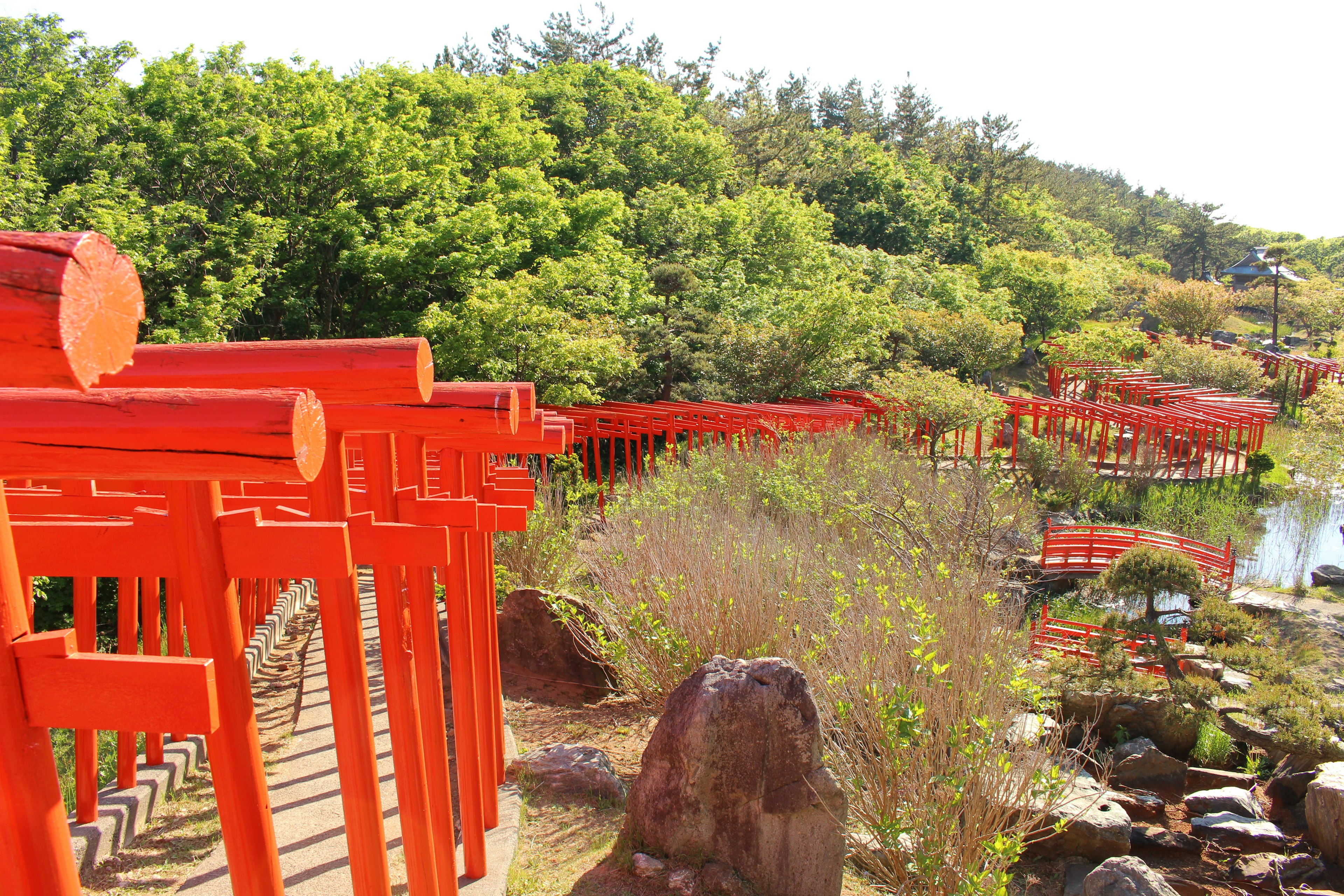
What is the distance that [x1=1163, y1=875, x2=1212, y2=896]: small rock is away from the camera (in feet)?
21.6

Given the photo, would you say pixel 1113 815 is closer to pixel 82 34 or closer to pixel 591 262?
pixel 591 262

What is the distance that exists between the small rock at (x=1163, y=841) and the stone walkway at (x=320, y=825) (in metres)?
5.06

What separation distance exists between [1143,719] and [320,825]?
7.28 meters

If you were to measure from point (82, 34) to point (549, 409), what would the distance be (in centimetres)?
1387

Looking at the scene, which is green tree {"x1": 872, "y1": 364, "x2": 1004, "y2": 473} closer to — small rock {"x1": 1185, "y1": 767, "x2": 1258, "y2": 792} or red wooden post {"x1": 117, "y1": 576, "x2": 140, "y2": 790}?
small rock {"x1": 1185, "y1": 767, "x2": 1258, "y2": 792}

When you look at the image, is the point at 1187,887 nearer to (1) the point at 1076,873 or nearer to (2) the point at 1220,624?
(1) the point at 1076,873

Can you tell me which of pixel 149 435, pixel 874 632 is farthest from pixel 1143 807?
pixel 149 435

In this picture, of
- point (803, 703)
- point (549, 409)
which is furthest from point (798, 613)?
point (549, 409)

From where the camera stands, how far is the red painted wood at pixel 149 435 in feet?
4.82

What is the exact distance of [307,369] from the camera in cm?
227

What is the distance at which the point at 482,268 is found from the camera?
1789 cm

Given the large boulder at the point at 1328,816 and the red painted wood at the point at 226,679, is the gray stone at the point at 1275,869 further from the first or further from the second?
the red painted wood at the point at 226,679

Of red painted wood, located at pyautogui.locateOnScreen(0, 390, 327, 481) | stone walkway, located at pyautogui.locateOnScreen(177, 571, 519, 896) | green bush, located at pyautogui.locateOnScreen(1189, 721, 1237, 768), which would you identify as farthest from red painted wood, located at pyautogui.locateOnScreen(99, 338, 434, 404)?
green bush, located at pyautogui.locateOnScreen(1189, 721, 1237, 768)

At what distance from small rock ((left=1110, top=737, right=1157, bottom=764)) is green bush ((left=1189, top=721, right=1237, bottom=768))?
56cm
